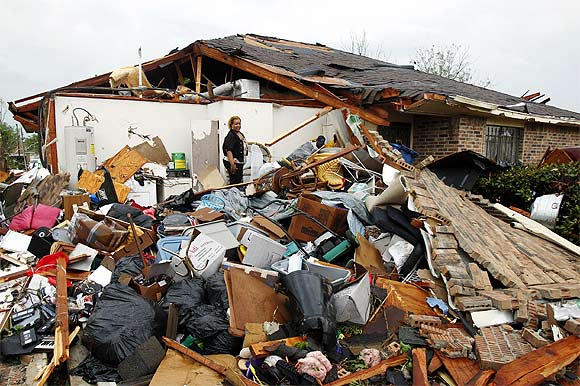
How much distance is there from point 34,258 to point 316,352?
13.2ft

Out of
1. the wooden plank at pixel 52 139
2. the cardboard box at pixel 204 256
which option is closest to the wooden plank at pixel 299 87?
the wooden plank at pixel 52 139

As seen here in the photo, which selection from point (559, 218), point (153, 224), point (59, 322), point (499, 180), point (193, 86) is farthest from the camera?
point (193, 86)

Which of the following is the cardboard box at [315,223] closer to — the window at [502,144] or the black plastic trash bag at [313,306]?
the black plastic trash bag at [313,306]

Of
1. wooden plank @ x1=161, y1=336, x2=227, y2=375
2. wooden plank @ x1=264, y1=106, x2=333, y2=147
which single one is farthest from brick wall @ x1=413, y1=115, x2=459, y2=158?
wooden plank @ x1=161, y1=336, x2=227, y2=375

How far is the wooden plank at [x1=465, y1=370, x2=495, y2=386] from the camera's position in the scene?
257cm

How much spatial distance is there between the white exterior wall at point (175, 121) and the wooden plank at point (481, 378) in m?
6.38

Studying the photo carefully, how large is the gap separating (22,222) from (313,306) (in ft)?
15.8

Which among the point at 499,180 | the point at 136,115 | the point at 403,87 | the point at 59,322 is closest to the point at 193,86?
the point at 136,115

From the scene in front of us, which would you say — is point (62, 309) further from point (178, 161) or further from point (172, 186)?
point (178, 161)

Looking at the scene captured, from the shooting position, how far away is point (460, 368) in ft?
8.97

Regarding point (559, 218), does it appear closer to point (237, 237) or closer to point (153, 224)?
point (237, 237)

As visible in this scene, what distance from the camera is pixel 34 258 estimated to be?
4961 mm

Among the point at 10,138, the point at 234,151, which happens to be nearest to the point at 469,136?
the point at 234,151

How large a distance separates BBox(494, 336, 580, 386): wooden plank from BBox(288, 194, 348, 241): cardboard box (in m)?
2.74
